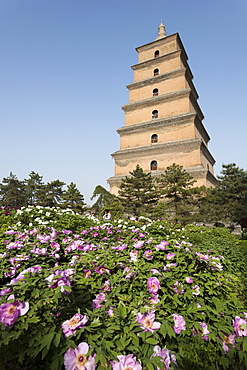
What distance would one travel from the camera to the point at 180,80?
19109mm

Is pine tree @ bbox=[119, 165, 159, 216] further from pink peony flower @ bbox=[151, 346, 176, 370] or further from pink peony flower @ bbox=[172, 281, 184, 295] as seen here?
pink peony flower @ bbox=[151, 346, 176, 370]

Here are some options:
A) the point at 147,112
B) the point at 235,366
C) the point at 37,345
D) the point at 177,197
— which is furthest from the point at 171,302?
the point at 147,112

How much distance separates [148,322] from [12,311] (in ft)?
3.19

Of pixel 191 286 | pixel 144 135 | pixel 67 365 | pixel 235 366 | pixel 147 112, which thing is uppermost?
pixel 147 112

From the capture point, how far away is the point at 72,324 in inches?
51.6

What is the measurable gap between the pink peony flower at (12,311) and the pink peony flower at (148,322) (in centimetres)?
82

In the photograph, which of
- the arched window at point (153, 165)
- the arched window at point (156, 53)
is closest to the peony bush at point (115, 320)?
the arched window at point (153, 165)

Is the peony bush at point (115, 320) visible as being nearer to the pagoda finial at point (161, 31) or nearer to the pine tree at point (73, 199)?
the pine tree at point (73, 199)

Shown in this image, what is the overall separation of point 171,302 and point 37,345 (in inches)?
47.5

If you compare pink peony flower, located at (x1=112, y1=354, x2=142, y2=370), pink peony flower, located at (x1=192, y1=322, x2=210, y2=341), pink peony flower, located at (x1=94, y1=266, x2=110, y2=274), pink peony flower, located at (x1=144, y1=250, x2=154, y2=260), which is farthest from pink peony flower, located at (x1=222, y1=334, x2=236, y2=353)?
pink peony flower, located at (x1=94, y1=266, x2=110, y2=274)

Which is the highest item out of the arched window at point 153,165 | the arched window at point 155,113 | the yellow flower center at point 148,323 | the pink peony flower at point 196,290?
the arched window at point 155,113

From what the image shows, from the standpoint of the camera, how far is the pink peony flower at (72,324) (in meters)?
1.28

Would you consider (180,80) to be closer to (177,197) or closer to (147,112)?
(147,112)

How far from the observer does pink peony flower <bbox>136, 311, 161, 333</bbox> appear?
4.71 ft
